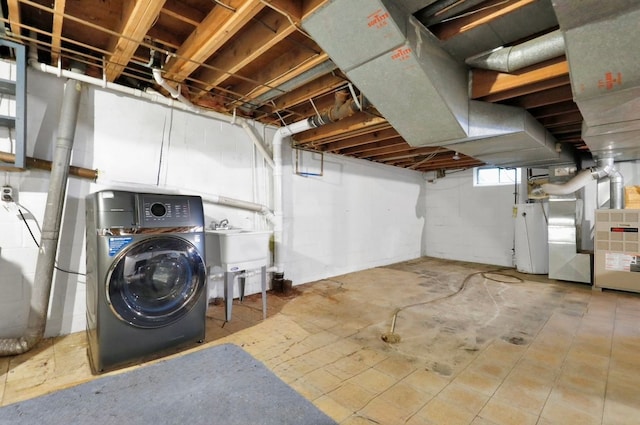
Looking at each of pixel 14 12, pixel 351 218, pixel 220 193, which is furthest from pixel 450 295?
pixel 14 12

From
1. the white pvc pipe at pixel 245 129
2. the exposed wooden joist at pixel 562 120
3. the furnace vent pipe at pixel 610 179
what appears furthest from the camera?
the furnace vent pipe at pixel 610 179

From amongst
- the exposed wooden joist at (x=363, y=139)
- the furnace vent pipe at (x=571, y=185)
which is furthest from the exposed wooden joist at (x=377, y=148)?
the furnace vent pipe at (x=571, y=185)

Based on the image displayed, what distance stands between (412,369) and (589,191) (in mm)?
5031

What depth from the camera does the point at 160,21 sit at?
2.07 m

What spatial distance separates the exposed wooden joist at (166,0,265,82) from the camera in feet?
5.67

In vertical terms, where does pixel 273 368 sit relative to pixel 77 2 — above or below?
below

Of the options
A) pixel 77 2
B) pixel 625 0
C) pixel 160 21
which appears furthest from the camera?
pixel 160 21

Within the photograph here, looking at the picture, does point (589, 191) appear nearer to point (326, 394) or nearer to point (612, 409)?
point (612, 409)

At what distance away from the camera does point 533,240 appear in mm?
4992

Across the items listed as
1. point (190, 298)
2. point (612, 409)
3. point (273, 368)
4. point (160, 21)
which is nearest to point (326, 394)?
point (273, 368)

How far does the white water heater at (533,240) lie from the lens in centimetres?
496

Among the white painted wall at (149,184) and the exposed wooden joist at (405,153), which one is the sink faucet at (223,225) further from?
the exposed wooden joist at (405,153)

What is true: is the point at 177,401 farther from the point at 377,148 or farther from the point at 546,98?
the point at 377,148

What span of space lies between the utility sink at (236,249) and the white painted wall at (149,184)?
62 cm
